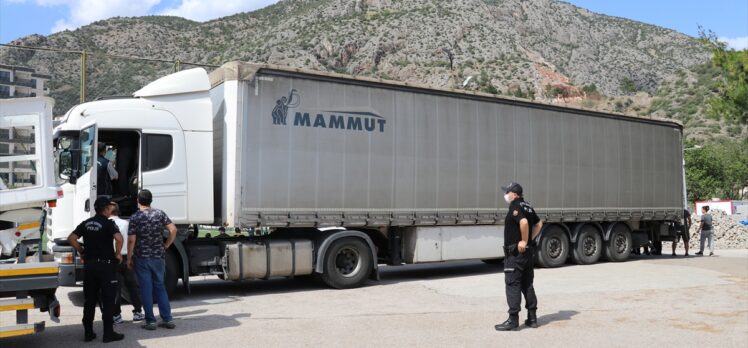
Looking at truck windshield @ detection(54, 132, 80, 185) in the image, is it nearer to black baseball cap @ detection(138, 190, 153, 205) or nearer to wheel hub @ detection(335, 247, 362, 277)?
black baseball cap @ detection(138, 190, 153, 205)

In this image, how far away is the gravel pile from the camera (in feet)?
85.7

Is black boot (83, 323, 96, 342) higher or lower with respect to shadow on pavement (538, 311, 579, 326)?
higher

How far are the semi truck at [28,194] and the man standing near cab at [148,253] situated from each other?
1.03 m

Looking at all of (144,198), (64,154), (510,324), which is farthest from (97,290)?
(510,324)

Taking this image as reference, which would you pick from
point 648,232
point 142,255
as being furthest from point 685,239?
point 142,255

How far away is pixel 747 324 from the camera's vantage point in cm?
816

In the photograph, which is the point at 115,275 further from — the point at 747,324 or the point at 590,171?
the point at 590,171

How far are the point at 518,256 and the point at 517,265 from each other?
0.11 metres

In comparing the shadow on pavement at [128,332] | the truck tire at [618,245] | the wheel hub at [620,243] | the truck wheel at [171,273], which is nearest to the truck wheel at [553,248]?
the truck tire at [618,245]

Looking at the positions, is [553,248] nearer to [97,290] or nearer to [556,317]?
[556,317]

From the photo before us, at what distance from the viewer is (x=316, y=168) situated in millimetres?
11211

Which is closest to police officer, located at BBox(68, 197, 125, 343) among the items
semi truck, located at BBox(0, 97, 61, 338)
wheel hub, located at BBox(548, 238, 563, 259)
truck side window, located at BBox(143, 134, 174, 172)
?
semi truck, located at BBox(0, 97, 61, 338)

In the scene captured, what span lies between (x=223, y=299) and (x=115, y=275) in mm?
3328

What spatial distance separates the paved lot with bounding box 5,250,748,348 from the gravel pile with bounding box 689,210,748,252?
13931mm
